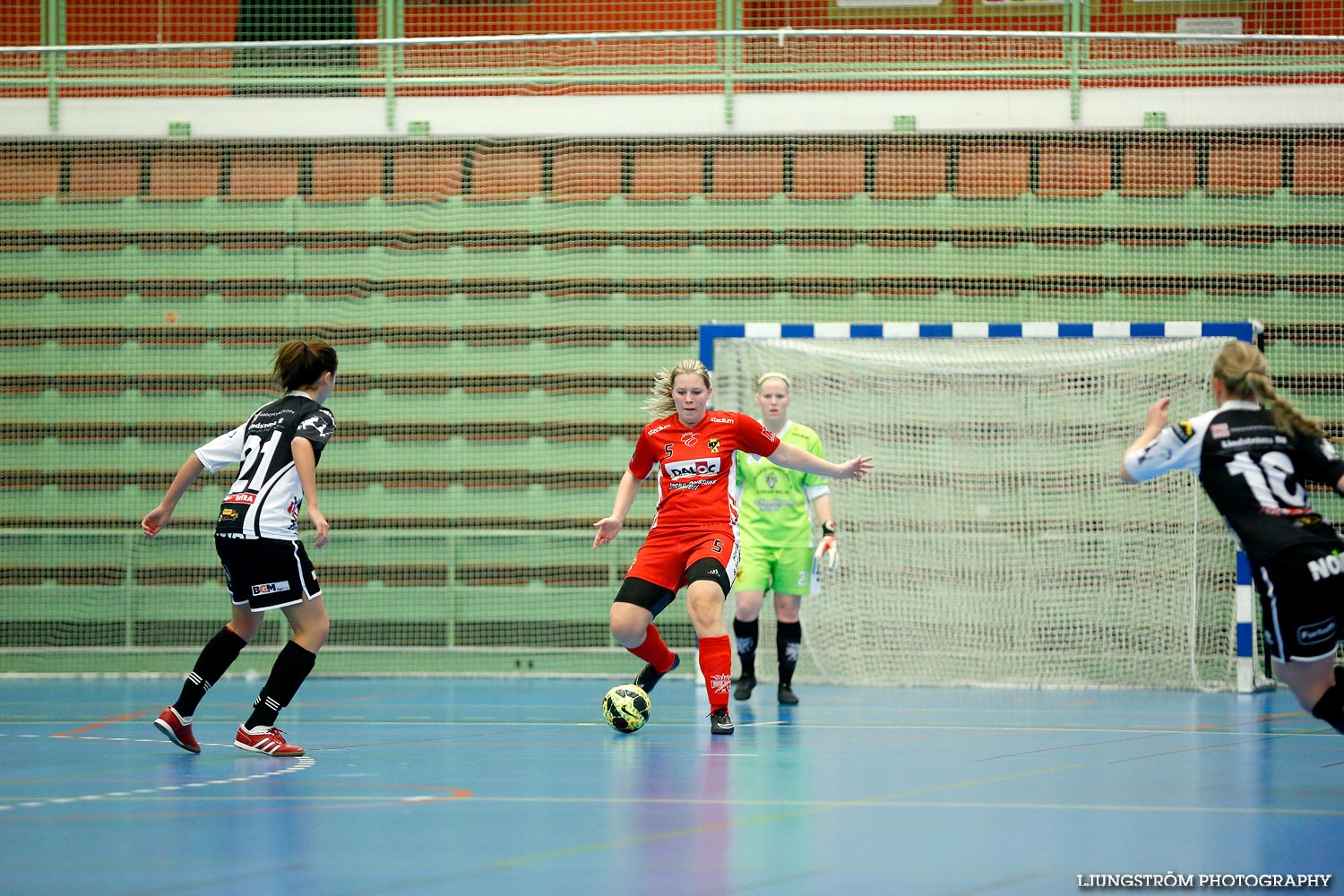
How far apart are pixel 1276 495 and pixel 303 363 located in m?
3.91

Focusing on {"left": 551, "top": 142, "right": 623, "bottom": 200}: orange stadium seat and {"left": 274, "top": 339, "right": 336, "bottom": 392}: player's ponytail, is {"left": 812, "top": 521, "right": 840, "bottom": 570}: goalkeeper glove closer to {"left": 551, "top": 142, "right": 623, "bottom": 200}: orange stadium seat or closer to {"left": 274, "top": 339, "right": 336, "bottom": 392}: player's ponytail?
{"left": 274, "top": 339, "right": 336, "bottom": 392}: player's ponytail

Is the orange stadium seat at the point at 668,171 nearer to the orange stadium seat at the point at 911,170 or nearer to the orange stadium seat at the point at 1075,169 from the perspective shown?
the orange stadium seat at the point at 911,170

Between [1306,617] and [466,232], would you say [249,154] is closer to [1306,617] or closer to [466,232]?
[466,232]

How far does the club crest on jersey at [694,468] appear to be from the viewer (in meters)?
6.80

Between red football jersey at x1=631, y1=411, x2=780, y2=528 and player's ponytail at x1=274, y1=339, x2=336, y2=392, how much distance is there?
1.57m

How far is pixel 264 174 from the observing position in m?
→ 12.5

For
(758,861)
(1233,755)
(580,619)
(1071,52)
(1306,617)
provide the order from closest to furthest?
(758,861) < (1306,617) < (1233,755) < (580,619) < (1071,52)

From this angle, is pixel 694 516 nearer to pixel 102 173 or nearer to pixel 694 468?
pixel 694 468

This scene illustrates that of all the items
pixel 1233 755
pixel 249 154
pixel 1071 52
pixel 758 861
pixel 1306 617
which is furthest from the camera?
pixel 249 154

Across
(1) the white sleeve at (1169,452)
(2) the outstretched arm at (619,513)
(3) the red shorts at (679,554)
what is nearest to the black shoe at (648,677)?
(3) the red shorts at (679,554)

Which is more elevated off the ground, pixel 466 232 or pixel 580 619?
pixel 466 232

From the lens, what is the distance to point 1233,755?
20.1 ft

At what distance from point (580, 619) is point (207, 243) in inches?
193

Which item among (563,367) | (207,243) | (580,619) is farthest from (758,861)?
(207,243)
